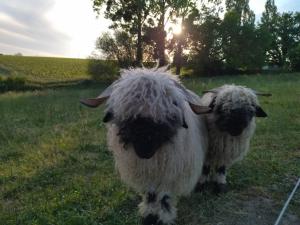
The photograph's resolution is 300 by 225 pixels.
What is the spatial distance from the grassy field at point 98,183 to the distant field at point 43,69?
3275 cm

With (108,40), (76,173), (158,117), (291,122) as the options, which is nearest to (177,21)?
(108,40)

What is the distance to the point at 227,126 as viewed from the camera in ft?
20.1

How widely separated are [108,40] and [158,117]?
3587 cm

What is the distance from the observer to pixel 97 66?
3962cm

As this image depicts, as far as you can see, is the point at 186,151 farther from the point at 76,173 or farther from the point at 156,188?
the point at 76,173

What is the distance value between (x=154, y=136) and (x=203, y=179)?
8.21ft

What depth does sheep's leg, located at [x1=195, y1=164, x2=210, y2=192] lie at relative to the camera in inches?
269

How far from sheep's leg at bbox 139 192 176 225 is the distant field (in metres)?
37.9

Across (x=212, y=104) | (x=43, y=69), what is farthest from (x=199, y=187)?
(x=43, y=69)

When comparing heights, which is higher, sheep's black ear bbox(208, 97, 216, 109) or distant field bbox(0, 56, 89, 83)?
sheep's black ear bbox(208, 97, 216, 109)

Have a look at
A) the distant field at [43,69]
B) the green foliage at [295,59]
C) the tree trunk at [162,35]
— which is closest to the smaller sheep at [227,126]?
the tree trunk at [162,35]

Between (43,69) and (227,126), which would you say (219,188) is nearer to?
(227,126)

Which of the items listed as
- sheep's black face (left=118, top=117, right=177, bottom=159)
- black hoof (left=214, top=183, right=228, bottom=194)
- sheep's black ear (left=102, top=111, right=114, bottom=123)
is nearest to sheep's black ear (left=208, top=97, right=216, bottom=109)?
black hoof (left=214, top=183, right=228, bottom=194)

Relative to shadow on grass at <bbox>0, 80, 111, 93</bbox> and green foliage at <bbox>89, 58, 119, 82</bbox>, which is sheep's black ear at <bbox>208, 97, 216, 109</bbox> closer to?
shadow on grass at <bbox>0, 80, 111, 93</bbox>
